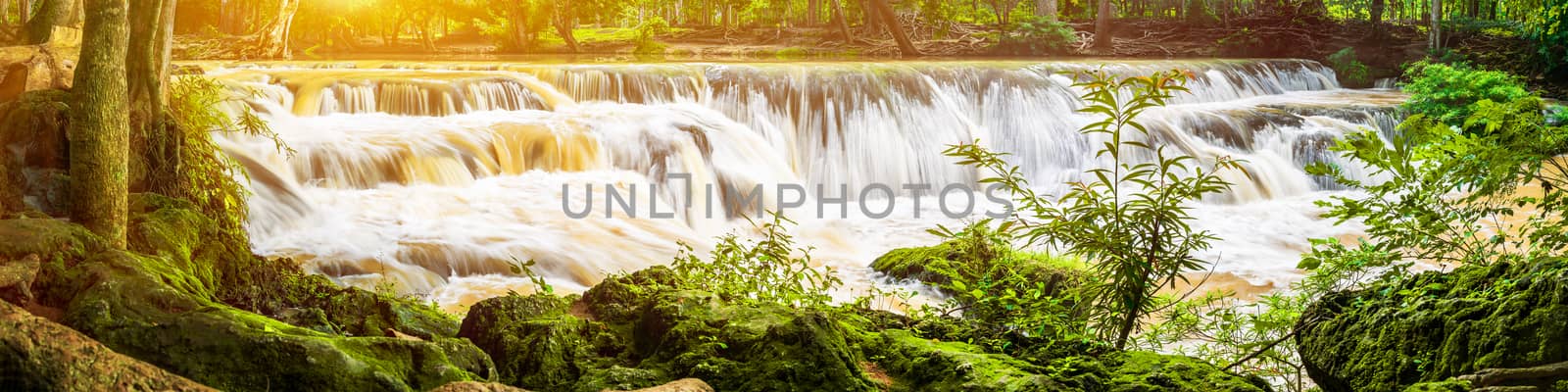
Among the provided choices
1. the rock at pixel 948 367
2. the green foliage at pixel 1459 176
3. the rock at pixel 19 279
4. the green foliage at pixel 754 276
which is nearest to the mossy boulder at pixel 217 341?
the rock at pixel 19 279

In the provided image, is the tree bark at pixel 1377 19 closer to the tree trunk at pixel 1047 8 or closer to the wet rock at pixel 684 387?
the tree trunk at pixel 1047 8

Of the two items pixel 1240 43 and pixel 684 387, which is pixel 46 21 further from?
pixel 1240 43

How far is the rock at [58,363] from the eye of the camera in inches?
83.6

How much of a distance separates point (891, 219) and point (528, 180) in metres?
3.01

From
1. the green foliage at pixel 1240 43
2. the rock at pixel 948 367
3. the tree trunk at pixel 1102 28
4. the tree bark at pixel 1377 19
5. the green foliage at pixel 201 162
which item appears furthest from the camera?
the tree trunk at pixel 1102 28

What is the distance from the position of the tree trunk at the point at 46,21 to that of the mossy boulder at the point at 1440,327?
623 centimetres

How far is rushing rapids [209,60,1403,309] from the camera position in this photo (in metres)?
6.88

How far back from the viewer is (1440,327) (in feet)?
10.2

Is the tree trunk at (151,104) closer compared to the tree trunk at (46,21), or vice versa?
the tree trunk at (151,104)

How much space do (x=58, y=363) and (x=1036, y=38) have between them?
18362 mm

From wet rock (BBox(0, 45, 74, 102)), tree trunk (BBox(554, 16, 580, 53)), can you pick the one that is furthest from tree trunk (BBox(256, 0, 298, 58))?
wet rock (BBox(0, 45, 74, 102))

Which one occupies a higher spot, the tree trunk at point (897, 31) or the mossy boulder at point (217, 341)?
the tree trunk at point (897, 31)

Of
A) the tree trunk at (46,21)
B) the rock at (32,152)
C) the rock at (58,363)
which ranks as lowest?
the rock at (58,363)

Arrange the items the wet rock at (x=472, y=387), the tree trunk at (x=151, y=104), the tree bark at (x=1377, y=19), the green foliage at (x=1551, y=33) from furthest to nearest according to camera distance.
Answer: the tree bark at (x=1377, y=19) → the green foliage at (x=1551, y=33) → the tree trunk at (x=151, y=104) → the wet rock at (x=472, y=387)
